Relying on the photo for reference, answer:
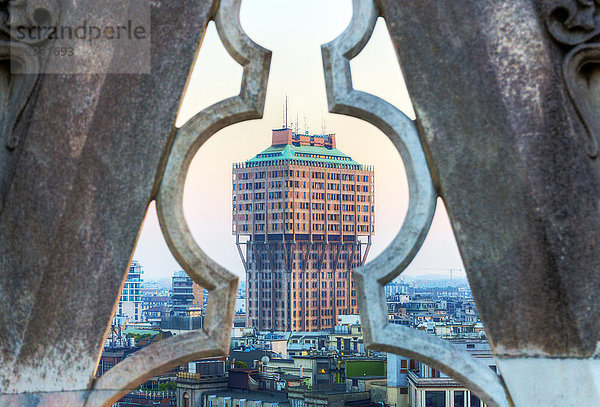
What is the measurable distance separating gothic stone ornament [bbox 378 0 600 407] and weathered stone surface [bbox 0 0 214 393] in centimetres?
90

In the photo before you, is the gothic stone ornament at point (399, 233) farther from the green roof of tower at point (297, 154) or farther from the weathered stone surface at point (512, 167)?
the green roof of tower at point (297, 154)

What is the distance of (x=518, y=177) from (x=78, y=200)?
1556 mm

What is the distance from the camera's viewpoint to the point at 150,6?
13.1 feet

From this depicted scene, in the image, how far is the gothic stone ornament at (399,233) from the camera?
367 centimetres

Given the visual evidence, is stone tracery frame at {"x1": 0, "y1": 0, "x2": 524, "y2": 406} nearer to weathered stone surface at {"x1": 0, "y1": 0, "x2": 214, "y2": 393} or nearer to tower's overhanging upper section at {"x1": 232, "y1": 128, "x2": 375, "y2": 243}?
weathered stone surface at {"x1": 0, "y1": 0, "x2": 214, "y2": 393}

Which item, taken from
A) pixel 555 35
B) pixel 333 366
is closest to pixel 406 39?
pixel 555 35

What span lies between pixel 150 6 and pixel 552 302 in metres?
1.77

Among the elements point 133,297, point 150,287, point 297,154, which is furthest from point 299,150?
point 150,287

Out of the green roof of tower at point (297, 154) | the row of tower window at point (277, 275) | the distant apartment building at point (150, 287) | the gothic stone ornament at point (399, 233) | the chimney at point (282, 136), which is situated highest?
the chimney at point (282, 136)

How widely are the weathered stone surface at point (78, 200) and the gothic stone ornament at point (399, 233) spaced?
528mm

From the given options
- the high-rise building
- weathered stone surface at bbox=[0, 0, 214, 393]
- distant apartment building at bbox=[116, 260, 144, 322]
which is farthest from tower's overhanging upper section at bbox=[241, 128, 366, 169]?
weathered stone surface at bbox=[0, 0, 214, 393]

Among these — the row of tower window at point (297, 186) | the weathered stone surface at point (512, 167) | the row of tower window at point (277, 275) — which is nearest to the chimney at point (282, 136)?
the row of tower window at point (297, 186)

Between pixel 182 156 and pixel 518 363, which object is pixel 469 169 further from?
pixel 182 156

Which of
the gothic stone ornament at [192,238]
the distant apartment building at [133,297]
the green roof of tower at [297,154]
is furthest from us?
the distant apartment building at [133,297]
